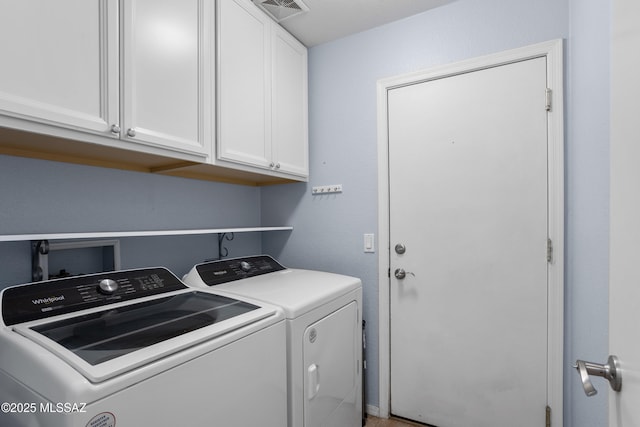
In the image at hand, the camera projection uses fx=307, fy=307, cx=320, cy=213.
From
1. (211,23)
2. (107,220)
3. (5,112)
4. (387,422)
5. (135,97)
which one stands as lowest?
(387,422)

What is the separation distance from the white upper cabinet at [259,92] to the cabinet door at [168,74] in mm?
100

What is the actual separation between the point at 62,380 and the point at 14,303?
0.57 metres

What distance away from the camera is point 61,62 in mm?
1033

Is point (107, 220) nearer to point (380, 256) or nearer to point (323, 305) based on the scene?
point (323, 305)

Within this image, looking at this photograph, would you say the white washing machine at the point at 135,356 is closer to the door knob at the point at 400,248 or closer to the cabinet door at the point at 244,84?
the cabinet door at the point at 244,84

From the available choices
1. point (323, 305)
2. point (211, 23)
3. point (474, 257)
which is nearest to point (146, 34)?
point (211, 23)

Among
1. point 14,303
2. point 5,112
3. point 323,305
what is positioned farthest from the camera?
point 323,305

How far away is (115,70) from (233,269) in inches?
44.4

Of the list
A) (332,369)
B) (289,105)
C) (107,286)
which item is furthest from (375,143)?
(107,286)

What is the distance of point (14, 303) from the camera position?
1.03 m

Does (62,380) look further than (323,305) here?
No

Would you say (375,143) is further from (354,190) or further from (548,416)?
(548,416)

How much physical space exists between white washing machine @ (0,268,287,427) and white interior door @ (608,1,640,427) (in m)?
0.96

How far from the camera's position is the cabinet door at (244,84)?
1.61 m
